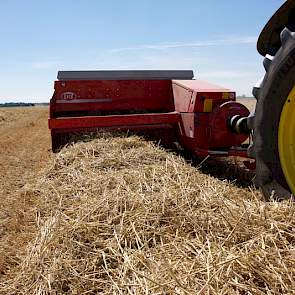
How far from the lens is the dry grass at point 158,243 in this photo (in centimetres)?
194

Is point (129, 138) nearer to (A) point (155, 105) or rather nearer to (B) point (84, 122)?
(B) point (84, 122)

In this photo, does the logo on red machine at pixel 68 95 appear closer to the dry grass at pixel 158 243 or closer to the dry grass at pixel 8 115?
the dry grass at pixel 158 243

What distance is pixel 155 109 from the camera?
19.7 ft

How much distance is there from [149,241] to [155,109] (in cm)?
370

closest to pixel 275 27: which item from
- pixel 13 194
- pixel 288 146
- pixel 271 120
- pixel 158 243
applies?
pixel 271 120

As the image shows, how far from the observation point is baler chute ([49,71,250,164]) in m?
4.73

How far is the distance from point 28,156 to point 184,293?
6.37 metres

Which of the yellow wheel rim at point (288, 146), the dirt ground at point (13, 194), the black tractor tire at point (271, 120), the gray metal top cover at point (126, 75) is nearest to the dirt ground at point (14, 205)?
the dirt ground at point (13, 194)

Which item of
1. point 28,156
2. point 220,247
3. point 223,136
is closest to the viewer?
point 220,247

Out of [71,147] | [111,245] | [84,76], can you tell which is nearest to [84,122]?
[71,147]

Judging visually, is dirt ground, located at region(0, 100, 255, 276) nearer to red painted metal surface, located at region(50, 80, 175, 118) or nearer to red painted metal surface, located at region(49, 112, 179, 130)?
red painted metal surface, located at region(49, 112, 179, 130)

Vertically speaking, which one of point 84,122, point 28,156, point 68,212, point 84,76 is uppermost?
point 84,76

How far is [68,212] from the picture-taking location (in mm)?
3119

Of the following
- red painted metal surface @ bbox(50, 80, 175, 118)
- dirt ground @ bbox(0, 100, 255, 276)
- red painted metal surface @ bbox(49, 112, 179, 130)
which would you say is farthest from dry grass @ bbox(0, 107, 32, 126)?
red painted metal surface @ bbox(49, 112, 179, 130)
